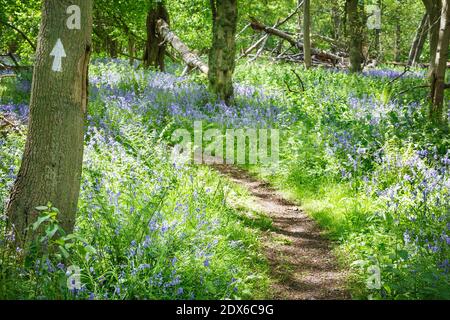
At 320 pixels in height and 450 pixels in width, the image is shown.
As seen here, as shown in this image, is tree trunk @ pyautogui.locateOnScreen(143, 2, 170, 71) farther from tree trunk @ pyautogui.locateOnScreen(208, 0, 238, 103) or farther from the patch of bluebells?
tree trunk @ pyautogui.locateOnScreen(208, 0, 238, 103)

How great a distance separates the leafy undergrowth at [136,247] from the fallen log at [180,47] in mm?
8872

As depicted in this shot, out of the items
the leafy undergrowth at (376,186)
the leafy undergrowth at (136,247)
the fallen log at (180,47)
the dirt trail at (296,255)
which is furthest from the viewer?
the fallen log at (180,47)

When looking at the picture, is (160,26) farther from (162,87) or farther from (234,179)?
(234,179)

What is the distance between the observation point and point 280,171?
8.40 m

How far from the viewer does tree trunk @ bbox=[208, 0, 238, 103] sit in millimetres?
11508

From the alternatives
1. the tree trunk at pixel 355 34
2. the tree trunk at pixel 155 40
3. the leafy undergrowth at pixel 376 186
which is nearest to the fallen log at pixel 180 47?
the tree trunk at pixel 155 40

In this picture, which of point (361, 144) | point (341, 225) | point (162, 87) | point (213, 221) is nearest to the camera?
point (213, 221)

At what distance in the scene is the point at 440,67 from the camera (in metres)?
8.91

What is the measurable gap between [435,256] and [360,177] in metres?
2.62

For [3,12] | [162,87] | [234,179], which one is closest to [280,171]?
[234,179]

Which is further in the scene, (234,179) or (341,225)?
(234,179)

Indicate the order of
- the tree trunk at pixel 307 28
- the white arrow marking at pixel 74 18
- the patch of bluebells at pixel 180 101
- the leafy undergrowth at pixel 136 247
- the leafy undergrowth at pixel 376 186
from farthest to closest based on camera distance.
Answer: the tree trunk at pixel 307 28, the patch of bluebells at pixel 180 101, the leafy undergrowth at pixel 376 186, the white arrow marking at pixel 74 18, the leafy undergrowth at pixel 136 247

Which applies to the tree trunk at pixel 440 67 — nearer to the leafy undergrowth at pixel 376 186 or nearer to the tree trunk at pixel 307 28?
the leafy undergrowth at pixel 376 186

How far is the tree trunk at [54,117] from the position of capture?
3988 millimetres
